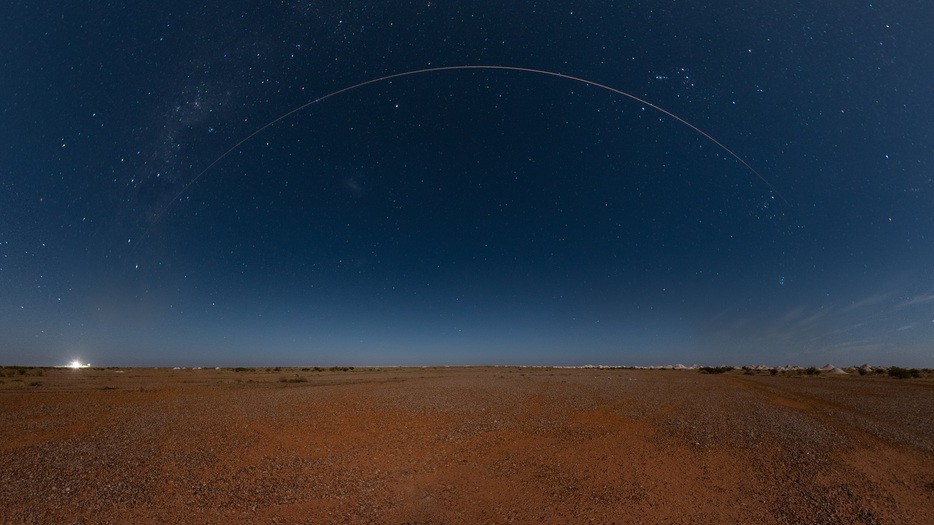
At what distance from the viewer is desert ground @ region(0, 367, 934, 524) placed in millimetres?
7000

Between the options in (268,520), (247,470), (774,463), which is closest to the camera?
(268,520)

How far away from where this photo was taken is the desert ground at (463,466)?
700 cm

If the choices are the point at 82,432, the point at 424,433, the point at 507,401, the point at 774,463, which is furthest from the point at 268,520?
the point at 507,401

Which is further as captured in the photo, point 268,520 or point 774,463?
point 774,463

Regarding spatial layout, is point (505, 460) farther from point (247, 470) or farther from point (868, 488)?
point (868, 488)

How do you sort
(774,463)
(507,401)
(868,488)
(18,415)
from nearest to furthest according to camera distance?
(868,488) < (774,463) < (18,415) < (507,401)

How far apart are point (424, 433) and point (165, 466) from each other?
7.24m

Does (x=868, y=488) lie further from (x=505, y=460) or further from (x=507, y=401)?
(x=507, y=401)

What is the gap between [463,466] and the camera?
956cm

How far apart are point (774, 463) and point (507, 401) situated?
1255 cm

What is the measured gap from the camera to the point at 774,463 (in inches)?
381

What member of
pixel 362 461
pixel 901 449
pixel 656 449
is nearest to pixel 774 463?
pixel 656 449

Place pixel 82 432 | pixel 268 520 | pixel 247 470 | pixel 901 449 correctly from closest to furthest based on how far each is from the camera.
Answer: pixel 268 520, pixel 247 470, pixel 901 449, pixel 82 432

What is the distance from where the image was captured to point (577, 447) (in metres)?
11.1
